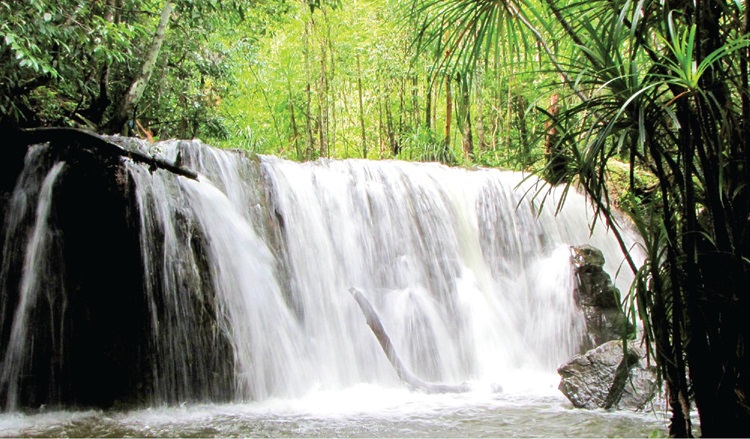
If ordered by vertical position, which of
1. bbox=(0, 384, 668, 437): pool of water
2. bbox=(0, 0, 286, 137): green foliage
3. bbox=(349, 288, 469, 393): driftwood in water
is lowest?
bbox=(0, 384, 668, 437): pool of water

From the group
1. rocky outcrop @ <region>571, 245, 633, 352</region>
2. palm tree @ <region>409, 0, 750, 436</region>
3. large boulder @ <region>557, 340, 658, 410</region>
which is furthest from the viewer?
rocky outcrop @ <region>571, 245, 633, 352</region>

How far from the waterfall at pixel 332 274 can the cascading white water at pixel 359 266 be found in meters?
0.02

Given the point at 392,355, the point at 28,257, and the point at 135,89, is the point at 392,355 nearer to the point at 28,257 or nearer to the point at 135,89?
the point at 28,257

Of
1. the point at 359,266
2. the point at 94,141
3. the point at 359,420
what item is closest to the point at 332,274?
the point at 359,266

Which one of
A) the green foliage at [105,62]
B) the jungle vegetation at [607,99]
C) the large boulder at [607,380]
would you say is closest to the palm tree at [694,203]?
the jungle vegetation at [607,99]

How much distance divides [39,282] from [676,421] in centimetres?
478

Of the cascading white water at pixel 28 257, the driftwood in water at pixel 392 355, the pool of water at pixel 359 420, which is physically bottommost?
the pool of water at pixel 359 420

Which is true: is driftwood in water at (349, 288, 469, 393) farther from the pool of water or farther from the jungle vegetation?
the jungle vegetation

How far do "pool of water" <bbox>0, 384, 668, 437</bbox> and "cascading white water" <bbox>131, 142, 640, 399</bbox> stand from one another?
1.88 feet

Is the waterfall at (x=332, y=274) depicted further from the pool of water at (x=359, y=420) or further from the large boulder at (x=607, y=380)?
the large boulder at (x=607, y=380)

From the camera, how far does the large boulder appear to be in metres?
4.66

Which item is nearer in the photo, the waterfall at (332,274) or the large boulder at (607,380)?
the large boulder at (607,380)

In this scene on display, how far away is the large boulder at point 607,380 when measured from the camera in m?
4.66

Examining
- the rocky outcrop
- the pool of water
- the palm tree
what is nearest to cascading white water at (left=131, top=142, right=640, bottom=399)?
the rocky outcrop
